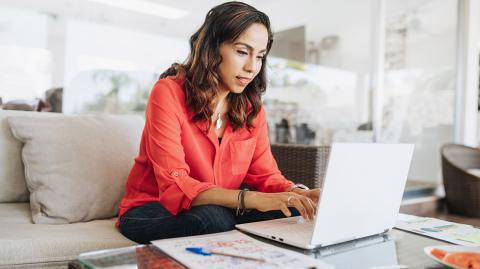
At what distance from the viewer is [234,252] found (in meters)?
0.80

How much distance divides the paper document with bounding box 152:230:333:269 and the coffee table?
0.03 meters

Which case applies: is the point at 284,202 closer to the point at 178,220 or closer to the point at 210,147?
the point at 178,220

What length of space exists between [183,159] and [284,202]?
0.37 metres

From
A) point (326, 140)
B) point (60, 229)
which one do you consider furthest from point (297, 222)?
point (326, 140)

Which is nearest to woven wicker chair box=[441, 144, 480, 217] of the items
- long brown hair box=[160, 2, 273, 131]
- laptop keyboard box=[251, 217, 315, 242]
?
long brown hair box=[160, 2, 273, 131]

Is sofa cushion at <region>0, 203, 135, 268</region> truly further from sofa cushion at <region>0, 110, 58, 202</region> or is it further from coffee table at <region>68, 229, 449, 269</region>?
coffee table at <region>68, 229, 449, 269</region>

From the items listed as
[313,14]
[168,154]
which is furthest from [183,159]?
[313,14]

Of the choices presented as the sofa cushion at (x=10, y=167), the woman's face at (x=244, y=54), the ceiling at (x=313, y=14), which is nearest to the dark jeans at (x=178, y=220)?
the woman's face at (x=244, y=54)

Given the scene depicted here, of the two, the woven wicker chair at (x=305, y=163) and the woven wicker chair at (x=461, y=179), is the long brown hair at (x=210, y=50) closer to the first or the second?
the woven wicker chair at (x=305, y=163)

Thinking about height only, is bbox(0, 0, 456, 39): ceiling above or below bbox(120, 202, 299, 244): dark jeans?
above

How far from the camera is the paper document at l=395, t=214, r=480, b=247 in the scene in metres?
1.04

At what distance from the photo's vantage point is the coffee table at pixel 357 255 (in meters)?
0.77

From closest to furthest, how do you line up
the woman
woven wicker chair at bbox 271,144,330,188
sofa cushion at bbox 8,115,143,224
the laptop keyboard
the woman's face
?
the laptop keyboard
the woman
the woman's face
sofa cushion at bbox 8,115,143,224
woven wicker chair at bbox 271,144,330,188

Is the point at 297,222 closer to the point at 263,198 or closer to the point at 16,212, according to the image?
the point at 263,198
